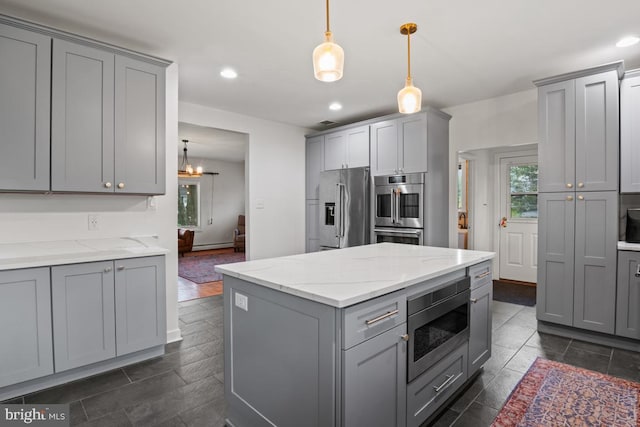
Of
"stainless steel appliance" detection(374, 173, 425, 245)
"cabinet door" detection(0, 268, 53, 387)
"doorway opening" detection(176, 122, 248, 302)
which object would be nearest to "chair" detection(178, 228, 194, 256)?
"doorway opening" detection(176, 122, 248, 302)

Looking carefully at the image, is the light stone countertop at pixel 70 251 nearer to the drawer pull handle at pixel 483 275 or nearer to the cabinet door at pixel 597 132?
the drawer pull handle at pixel 483 275

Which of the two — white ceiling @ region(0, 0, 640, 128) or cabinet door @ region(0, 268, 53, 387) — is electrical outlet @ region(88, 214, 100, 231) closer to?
cabinet door @ region(0, 268, 53, 387)

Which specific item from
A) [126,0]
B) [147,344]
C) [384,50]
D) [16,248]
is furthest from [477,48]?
[16,248]

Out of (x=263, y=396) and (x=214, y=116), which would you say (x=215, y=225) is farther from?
(x=263, y=396)

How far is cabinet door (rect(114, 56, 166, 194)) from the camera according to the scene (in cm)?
266

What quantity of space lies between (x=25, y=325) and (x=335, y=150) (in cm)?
398

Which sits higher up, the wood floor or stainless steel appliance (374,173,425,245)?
stainless steel appliance (374,173,425,245)

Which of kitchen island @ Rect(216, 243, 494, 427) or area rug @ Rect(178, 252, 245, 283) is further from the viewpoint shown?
area rug @ Rect(178, 252, 245, 283)

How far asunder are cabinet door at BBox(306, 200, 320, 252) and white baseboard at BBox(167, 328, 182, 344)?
8.59 ft

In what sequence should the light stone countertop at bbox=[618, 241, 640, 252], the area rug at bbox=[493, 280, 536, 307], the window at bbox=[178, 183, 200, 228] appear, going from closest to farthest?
the light stone countertop at bbox=[618, 241, 640, 252] → the area rug at bbox=[493, 280, 536, 307] → the window at bbox=[178, 183, 200, 228]

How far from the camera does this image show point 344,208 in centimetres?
471

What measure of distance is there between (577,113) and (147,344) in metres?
4.19

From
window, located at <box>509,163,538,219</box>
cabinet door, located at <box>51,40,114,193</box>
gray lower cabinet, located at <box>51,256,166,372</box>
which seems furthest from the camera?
window, located at <box>509,163,538,219</box>

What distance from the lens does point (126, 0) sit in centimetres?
217
